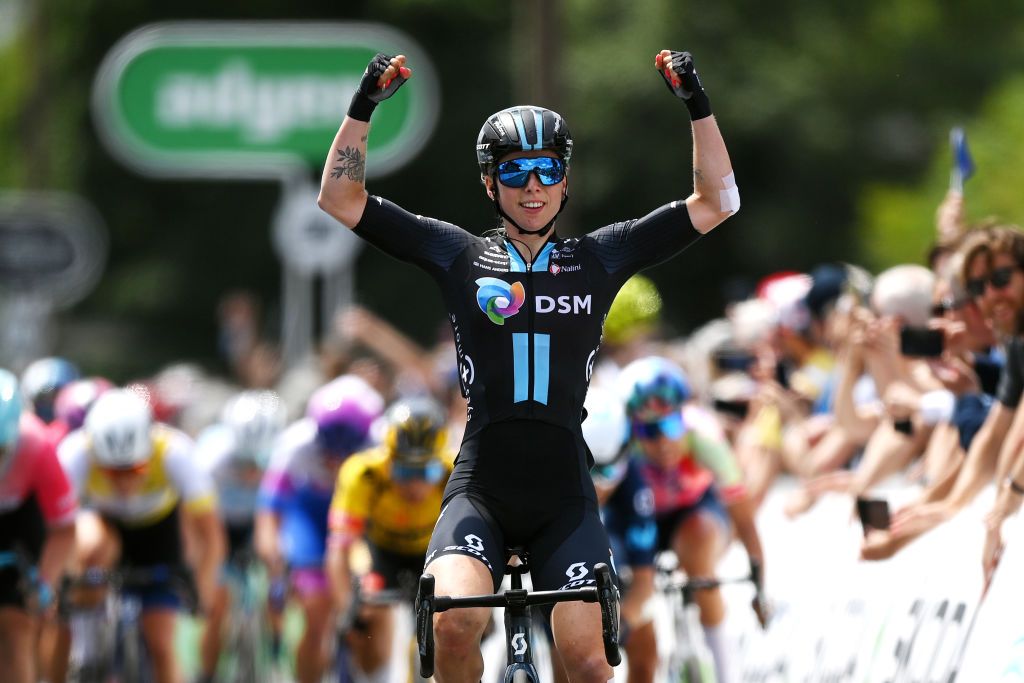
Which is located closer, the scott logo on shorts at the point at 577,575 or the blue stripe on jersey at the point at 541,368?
the scott logo on shorts at the point at 577,575

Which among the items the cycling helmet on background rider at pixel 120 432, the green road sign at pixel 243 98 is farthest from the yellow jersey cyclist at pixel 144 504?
the green road sign at pixel 243 98

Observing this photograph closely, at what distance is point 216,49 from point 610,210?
15.7 metres

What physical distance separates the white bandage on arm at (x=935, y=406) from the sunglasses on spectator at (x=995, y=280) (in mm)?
1701

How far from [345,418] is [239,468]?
293 cm

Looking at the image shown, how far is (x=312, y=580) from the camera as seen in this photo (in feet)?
38.4

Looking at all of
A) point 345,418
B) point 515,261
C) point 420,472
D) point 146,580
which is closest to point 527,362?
point 515,261

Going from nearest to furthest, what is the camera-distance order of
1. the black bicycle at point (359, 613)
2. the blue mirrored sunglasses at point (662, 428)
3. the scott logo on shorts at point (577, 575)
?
the scott logo on shorts at point (577, 575) → the black bicycle at point (359, 613) → the blue mirrored sunglasses at point (662, 428)

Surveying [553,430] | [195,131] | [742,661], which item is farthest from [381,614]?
[195,131]

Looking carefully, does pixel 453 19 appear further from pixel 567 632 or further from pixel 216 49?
pixel 567 632

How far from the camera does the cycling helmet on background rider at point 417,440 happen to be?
9.68 meters

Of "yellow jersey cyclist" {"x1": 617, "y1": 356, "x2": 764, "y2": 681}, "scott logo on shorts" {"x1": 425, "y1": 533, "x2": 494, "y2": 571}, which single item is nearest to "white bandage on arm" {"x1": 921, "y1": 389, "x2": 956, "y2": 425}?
"yellow jersey cyclist" {"x1": 617, "y1": 356, "x2": 764, "y2": 681}

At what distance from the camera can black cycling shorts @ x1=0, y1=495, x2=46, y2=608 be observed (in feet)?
30.1

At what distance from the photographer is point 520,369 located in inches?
240

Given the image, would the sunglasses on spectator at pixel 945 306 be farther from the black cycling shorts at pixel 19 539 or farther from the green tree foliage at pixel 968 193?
the green tree foliage at pixel 968 193
